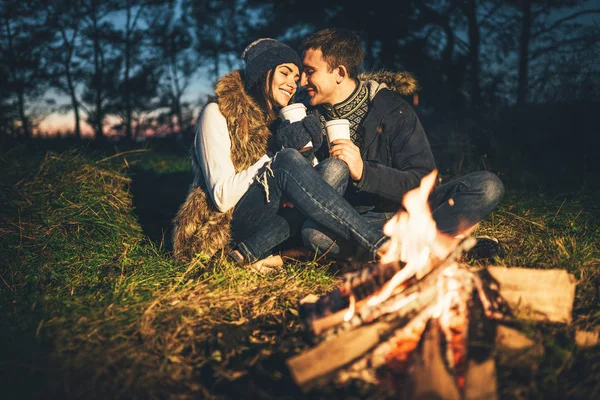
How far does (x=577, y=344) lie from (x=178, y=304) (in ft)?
6.56

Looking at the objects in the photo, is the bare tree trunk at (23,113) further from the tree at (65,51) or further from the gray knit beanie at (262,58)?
the gray knit beanie at (262,58)

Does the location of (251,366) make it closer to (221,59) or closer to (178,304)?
(178,304)

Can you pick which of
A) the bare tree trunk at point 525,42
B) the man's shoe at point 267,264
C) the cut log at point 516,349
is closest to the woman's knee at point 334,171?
the man's shoe at point 267,264

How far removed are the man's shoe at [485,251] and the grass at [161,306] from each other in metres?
0.11

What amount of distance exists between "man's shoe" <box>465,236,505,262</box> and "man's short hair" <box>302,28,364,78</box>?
5.96 ft

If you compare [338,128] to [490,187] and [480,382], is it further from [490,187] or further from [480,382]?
[480,382]

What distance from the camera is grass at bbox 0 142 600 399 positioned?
1.69 metres

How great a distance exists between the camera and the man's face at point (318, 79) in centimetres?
345

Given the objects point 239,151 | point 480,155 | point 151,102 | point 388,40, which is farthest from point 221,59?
point 239,151

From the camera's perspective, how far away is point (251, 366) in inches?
72.8

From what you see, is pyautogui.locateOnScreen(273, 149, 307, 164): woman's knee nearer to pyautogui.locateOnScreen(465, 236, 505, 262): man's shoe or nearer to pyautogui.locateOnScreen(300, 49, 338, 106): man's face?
pyautogui.locateOnScreen(300, 49, 338, 106): man's face

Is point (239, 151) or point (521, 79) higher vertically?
A: point (521, 79)

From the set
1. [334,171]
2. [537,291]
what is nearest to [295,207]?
[334,171]

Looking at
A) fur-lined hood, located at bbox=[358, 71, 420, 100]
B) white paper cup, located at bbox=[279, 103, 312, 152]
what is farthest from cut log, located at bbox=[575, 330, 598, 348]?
fur-lined hood, located at bbox=[358, 71, 420, 100]
